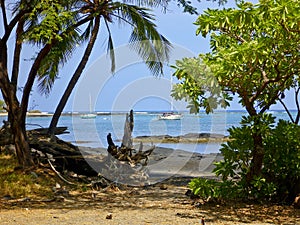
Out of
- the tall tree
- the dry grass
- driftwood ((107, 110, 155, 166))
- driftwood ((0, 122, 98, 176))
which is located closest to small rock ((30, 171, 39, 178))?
the dry grass

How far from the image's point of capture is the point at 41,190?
7910 mm

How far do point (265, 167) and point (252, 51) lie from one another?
99.2 inches

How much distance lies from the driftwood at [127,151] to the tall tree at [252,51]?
3.52 m

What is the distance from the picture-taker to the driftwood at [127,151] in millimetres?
9430

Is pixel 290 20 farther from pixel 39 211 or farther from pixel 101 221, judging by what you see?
pixel 39 211

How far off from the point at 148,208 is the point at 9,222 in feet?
6.82

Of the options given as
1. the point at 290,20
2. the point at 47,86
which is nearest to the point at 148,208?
the point at 290,20

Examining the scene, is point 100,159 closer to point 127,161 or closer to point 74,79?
point 127,161

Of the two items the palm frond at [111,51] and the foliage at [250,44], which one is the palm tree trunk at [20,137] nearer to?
the foliage at [250,44]

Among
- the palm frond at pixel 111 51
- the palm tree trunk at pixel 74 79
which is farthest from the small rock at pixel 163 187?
the palm frond at pixel 111 51

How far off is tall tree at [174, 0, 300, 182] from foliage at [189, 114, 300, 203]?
0.51 ft

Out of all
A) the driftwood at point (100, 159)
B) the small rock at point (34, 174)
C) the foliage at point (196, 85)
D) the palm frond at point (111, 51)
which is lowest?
the small rock at point (34, 174)

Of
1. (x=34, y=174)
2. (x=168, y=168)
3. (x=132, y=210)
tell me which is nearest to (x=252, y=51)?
(x=132, y=210)

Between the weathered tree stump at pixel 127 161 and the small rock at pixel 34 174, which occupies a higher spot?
the weathered tree stump at pixel 127 161
